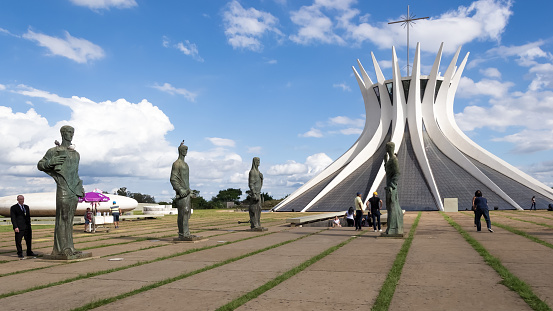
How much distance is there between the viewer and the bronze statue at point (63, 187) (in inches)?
321

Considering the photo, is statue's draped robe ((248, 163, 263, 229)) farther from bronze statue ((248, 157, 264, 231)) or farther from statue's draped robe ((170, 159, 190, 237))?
statue's draped robe ((170, 159, 190, 237))

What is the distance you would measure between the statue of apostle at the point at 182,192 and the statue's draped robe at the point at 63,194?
321 cm

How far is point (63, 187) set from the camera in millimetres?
8281

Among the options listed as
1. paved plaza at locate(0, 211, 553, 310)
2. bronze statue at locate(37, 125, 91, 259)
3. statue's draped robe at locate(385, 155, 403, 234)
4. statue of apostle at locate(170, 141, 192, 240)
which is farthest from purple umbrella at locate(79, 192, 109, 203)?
statue's draped robe at locate(385, 155, 403, 234)

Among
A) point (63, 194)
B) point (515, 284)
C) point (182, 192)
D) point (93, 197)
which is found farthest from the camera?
point (93, 197)

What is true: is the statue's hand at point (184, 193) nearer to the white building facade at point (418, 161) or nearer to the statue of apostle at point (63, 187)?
the statue of apostle at point (63, 187)

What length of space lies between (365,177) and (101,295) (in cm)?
3672

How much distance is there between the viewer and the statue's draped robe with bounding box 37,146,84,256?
8164mm

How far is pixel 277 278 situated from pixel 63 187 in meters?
4.85

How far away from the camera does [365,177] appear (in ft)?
132

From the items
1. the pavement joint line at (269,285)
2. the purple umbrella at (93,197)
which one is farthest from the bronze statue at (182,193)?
the purple umbrella at (93,197)

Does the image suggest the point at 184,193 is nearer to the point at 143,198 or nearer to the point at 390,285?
the point at 390,285

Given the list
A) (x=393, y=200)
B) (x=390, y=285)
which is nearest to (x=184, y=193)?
(x=393, y=200)

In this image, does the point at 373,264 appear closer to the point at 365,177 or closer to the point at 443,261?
the point at 443,261
